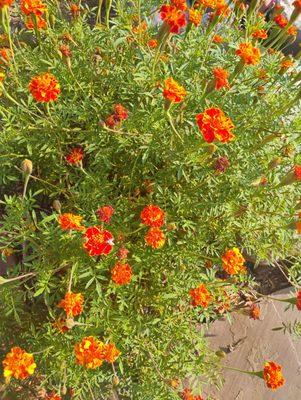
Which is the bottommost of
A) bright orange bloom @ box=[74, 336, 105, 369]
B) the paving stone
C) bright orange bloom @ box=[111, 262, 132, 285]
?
the paving stone

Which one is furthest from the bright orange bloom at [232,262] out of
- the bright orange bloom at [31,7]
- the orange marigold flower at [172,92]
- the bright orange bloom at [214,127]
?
the bright orange bloom at [31,7]

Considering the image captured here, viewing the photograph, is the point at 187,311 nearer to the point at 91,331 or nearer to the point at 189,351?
the point at 189,351

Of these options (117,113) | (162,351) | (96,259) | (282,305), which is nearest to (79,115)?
(117,113)

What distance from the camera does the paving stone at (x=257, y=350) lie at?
7.43ft

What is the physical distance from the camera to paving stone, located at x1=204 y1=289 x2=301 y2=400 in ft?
7.43

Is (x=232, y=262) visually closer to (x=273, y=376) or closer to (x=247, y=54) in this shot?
(x=273, y=376)

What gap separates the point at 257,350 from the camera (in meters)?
2.37

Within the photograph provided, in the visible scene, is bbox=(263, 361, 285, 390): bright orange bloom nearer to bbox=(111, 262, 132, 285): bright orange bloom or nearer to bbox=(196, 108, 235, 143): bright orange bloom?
bbox=(111, 262, 132, 285): bright orange bloom

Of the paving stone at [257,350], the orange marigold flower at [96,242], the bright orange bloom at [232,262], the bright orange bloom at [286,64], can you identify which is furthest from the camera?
the paving stone at [257,350]

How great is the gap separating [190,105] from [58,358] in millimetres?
1121

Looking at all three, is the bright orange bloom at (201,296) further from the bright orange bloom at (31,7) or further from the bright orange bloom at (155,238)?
the bright orange bloom at (31,7)

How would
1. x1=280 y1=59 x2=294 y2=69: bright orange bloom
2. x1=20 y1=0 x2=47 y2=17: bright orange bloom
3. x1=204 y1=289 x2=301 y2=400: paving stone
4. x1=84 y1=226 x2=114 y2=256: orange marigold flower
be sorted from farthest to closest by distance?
x1=204 y1=289 x2=301 y2=400: paving stone, x1=280 y1=59 x2=294 y2=69: bright orange bloom, x1=20 y1=0 x2=47 y2=17: bright orange bloom, x1=84 y1=226 x2=114 y2=256: orange marigold flower

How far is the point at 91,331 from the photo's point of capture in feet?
5.08

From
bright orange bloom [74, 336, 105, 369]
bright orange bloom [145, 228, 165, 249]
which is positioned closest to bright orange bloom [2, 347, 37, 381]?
bright orange bloom [74, 336, 105, 369]
